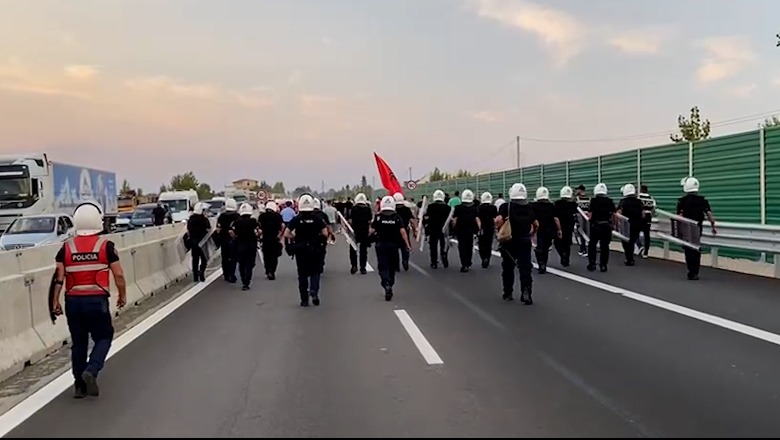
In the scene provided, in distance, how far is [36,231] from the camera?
2453 cm

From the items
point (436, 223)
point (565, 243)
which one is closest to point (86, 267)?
point (436, 223)

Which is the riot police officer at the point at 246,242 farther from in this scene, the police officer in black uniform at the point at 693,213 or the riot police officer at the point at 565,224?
the police officer in black uniform at the point at 693,213

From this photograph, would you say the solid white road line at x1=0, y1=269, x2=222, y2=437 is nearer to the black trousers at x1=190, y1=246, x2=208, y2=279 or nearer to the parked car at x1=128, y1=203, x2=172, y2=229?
the black trousers at x1=190, y1=246, x2=208, y2=279

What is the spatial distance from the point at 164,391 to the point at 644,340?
18.2 ft

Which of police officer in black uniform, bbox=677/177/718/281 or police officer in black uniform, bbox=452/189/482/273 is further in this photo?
police officer in black uniform, bbox=452/189/482/273

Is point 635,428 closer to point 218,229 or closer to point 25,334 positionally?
point 25,334

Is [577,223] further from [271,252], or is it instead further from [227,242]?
[227,242]

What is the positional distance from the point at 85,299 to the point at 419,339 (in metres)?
4.06

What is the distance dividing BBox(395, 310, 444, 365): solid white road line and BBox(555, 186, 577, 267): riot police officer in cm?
814

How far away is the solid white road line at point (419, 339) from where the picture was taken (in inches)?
330

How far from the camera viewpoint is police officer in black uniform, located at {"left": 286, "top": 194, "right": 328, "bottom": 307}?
13078mm

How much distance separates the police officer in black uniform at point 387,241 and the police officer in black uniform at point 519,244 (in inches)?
77.4

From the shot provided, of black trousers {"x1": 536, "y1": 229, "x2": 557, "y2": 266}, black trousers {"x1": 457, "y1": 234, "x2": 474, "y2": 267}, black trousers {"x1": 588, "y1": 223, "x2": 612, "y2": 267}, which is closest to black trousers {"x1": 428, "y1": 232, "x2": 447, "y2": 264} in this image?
black trousers {"x1": 457, "y1": 234, "x2": 474, "y2": 267}

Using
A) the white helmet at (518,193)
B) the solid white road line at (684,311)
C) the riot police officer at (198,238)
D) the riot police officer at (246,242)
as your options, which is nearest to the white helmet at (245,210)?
the riot police officer at (246,242)
